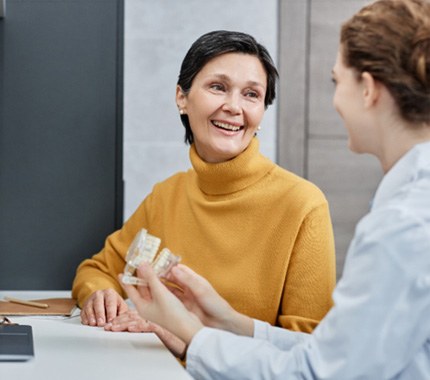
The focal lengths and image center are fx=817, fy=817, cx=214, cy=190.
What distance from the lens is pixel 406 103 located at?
3.54ft

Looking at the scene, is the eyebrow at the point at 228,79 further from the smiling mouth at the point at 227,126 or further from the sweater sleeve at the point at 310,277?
the sweater sleeve at the point at 310,277

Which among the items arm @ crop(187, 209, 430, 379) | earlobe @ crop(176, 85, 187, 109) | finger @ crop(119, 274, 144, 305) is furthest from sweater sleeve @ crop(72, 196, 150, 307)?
arm @ crop(187, 209, 430, 379)

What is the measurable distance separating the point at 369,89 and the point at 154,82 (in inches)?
52.3

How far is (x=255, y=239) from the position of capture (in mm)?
1746

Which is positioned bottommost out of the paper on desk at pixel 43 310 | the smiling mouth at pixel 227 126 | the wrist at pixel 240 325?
the paper on desk at pixel 43 310

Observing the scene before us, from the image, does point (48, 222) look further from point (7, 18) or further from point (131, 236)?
point (7, 18)

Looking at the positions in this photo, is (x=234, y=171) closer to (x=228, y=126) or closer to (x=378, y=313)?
(x=228, y=126)

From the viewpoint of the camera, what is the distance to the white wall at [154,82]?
2346mm

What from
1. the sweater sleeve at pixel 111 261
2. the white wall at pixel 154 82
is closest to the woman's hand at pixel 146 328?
the sweater sleeve at pixel 111 261

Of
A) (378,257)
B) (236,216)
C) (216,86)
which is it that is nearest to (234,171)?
(236,216)

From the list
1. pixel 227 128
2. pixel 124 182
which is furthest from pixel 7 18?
pixel 227 128

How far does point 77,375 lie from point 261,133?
4.60 ft

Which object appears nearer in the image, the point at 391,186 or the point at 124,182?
the point at 391,186

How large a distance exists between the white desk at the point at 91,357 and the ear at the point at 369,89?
45 cm
